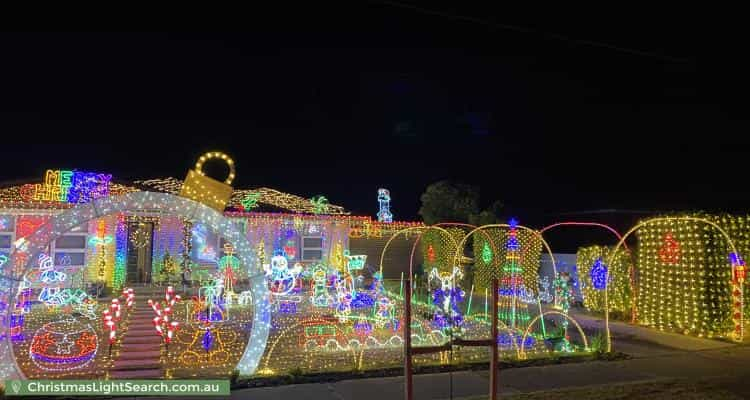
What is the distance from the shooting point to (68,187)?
1534cm

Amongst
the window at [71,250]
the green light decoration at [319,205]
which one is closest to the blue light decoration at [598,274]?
the green light decoration at [319,205]

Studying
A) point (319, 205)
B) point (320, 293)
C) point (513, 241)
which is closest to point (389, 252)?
point (319, 205)

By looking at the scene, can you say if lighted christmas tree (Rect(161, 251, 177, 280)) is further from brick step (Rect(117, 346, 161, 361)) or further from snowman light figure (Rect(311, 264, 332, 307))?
brick step (Rect(117, 346, 161, 361))

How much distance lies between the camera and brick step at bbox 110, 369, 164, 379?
718 centimetres

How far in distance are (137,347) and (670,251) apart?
10.2 metres

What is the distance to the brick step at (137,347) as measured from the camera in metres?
8.60

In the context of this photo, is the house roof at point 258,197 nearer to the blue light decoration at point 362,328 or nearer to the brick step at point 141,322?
the brick step at point 141,322

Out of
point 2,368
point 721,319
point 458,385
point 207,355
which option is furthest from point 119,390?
point 721,319

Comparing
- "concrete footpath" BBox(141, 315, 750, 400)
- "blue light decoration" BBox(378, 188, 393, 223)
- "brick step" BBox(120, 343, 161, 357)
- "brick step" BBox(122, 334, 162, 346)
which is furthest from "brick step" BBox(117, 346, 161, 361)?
"blue light decoration" BBox(378, 188, 393, 223)

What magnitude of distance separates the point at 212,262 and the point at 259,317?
11177 millimetres

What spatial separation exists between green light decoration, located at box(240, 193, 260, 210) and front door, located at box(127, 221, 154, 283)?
2996mm

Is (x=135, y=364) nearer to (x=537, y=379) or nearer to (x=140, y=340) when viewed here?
(x=140, y=340)

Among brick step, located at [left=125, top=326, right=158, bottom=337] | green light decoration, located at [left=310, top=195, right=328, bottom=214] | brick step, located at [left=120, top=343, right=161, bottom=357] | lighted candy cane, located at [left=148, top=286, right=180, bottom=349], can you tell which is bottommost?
brick step, located at [left=120, top=343, right=161, bottom=357]

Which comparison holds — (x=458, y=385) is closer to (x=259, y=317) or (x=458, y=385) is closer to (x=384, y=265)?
(x=259, y=317)
